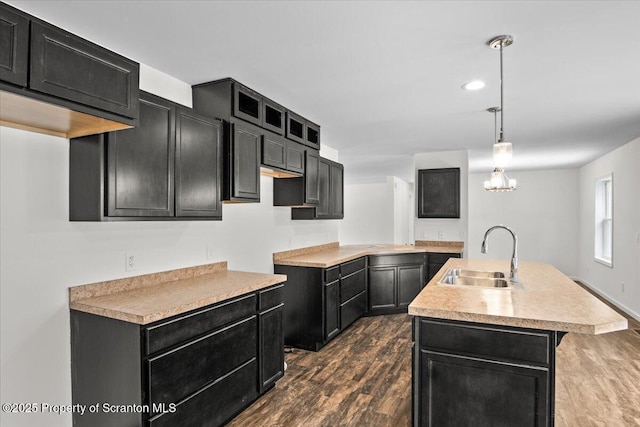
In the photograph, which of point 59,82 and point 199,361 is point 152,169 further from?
point 199,361

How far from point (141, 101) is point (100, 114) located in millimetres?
419

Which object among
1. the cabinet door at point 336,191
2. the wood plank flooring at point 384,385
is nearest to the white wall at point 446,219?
the cabinet door at point 336,191

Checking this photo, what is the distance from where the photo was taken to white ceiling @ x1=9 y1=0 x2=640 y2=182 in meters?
1.77

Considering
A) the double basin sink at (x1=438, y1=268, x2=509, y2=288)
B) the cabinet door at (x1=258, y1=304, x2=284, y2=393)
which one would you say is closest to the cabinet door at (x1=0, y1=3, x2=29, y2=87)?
the cabinet door at (x1=258, y1=304, x2=284, y2=393)

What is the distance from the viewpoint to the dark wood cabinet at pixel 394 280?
15.9 ft

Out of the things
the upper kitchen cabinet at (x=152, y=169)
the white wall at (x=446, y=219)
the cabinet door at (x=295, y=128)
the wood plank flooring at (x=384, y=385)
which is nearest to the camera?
the upper kitchen cabinet at (x=152, y=169)

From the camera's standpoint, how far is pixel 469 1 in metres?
1.70

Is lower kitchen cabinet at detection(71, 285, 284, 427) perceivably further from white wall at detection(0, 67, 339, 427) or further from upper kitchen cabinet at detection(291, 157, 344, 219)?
upper kitchen cabinet at detection(291, 157, 344, 219)

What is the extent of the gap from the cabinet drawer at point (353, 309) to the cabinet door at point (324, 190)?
1086mm

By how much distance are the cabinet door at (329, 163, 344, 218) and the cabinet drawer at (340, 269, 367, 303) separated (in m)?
0.82

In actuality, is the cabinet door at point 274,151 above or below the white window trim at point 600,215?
Result: above

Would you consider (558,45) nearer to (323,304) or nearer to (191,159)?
(191,159)

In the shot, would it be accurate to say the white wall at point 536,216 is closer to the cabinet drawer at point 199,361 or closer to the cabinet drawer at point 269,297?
the cabinet drawer at point 269,297

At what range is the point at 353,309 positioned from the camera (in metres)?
4.38
